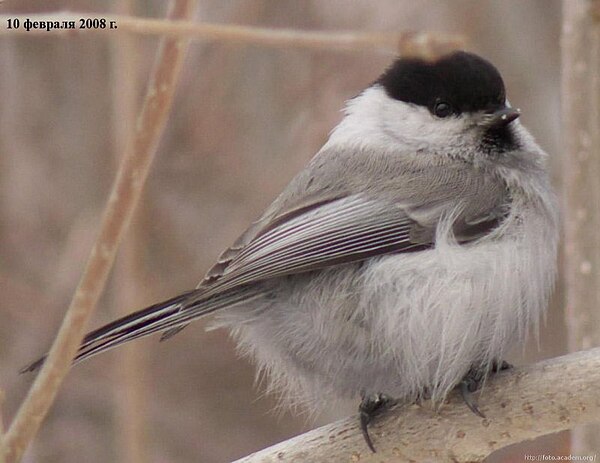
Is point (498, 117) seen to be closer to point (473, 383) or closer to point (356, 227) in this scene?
point (356, 227)

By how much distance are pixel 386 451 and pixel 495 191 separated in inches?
25.6

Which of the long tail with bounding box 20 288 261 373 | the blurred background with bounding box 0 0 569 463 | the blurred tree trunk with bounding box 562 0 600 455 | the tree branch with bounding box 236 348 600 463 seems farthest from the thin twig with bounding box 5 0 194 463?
the blurred background with bounding box 0 0 569 463

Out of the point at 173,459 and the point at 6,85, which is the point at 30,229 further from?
the point at 173,459

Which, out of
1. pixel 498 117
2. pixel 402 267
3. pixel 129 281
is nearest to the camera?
pixel 402 267

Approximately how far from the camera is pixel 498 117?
7.32 feet

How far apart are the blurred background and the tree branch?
1.36m

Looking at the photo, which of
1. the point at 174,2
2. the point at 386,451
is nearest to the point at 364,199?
the point at 386,451

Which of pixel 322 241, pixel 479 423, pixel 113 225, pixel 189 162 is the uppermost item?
pixel 189 162

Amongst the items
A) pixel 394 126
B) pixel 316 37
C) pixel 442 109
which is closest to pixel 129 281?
pixel 394 126

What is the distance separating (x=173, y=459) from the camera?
131 inches

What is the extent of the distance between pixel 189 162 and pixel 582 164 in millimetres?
1735

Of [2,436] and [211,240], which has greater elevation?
[211,240]

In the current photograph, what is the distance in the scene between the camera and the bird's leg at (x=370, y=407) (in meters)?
1.95

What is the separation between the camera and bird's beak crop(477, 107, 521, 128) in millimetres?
2207
